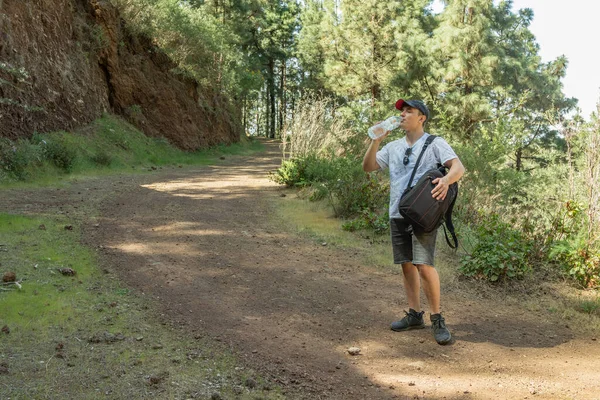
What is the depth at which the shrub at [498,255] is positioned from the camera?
18.0ft

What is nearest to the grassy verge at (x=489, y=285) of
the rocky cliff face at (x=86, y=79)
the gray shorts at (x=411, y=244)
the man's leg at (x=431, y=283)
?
the man's leg at (x=431, y=283)

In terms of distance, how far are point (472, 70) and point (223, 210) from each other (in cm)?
1190

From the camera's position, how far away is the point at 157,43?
18.9 metres

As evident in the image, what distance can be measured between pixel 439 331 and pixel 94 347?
8.27 feet

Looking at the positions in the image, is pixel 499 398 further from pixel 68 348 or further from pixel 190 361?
pixel 68 348

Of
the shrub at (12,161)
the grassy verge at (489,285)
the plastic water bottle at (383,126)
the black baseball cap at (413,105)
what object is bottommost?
the grassy verge at (489,285)

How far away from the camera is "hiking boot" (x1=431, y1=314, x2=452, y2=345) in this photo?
3936 mm

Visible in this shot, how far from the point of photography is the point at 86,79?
14500 millimetres

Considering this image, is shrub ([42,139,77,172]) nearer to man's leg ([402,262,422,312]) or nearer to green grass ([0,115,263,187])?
green grass ([0,115,263,187])

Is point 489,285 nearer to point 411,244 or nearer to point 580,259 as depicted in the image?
point 580,259

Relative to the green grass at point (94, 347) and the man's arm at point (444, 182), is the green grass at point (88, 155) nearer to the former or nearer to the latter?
the green grass at point (94, 347)

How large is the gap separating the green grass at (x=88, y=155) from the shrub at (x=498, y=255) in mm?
7460

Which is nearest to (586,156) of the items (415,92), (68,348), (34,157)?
(68,348)

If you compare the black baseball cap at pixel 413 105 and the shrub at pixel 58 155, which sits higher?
the black baseball cap at pixel 413 105
